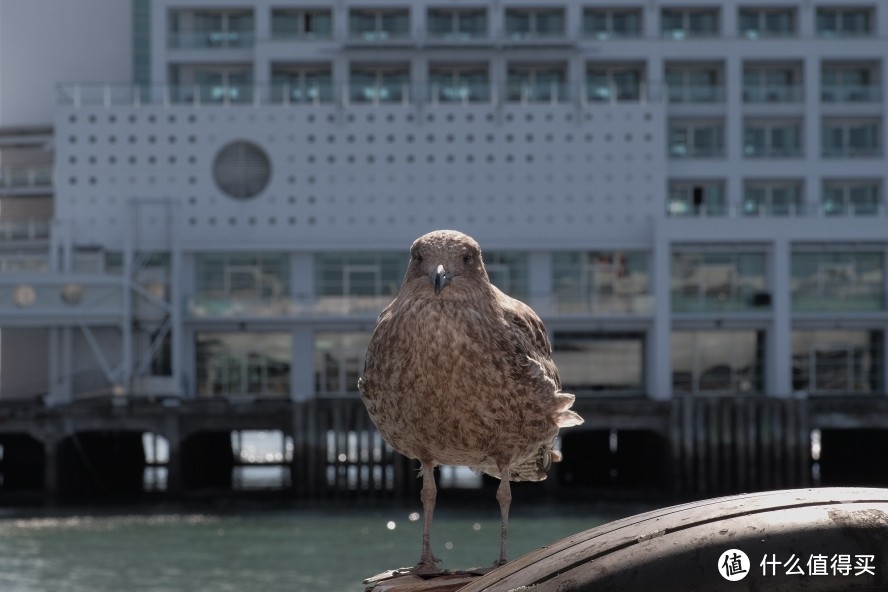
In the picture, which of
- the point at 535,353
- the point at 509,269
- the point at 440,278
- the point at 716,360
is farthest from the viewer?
the point at 716,360

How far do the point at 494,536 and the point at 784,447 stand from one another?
40.2ft

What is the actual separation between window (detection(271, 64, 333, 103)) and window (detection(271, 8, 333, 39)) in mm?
1334

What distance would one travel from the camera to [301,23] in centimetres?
5762

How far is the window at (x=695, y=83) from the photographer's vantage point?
56.8 meters

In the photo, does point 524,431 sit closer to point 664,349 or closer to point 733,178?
point 664,349

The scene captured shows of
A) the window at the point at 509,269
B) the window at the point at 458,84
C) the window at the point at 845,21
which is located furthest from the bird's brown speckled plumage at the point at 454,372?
the window at the point at 845,21

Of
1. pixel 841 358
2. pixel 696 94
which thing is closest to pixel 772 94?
pixel 696 94

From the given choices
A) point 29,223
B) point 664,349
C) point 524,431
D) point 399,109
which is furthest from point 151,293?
point 524,431

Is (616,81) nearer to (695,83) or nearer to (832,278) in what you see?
(695,83)

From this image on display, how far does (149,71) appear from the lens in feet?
190

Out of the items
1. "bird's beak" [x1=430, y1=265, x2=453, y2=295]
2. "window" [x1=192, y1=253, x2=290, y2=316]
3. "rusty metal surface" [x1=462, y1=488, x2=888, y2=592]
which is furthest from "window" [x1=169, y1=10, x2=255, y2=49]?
"rusty metal surface" [x1=462, y1=488, x2=888, y2=592]

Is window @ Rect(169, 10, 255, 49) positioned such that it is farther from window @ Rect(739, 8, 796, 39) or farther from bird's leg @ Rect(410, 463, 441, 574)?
bird's leg @ Rect(410, 463, 441, 574)

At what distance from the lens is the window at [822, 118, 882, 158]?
5725cm

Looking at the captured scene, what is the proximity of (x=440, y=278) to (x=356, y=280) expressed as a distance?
1746 inches
